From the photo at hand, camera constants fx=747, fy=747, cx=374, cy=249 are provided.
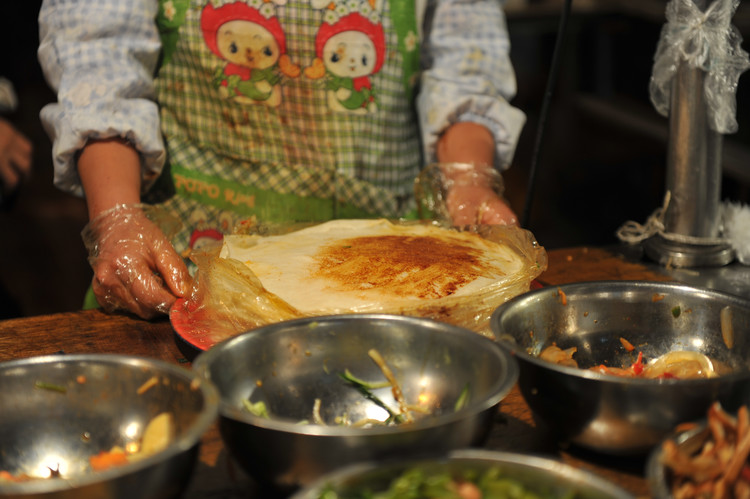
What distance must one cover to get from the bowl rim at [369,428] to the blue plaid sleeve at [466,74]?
109cm

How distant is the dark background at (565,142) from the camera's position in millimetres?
4883

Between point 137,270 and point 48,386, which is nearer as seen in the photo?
point 48,386

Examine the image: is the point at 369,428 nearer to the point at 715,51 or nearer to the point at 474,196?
the point at 474,196

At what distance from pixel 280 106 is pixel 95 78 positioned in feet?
1.50

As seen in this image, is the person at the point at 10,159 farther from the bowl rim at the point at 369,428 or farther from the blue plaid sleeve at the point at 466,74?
the bowl rim at the point at 369,428

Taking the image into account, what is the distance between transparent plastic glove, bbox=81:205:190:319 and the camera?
4.73 feet

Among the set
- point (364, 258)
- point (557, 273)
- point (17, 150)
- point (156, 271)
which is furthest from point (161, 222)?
point (17, 150)

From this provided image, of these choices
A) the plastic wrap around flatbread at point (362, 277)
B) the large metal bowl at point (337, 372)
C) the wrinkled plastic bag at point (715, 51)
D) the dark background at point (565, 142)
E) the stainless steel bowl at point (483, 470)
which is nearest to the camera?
the stainless steel bowl at point (483, 470)

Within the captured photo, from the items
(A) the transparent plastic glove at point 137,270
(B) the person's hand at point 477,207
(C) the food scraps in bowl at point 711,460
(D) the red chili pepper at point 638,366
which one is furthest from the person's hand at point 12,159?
(C) the food scraps in bowl at point 711,460

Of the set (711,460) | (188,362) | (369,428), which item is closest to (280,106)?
(188,362)

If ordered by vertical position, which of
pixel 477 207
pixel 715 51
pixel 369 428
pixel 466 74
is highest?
pixel 715 51

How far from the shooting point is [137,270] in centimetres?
146

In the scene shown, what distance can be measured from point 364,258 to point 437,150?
0.73 m

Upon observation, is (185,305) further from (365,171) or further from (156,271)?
(365,171)
